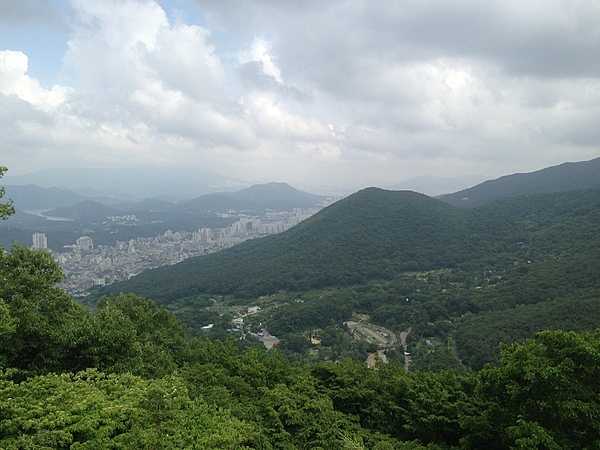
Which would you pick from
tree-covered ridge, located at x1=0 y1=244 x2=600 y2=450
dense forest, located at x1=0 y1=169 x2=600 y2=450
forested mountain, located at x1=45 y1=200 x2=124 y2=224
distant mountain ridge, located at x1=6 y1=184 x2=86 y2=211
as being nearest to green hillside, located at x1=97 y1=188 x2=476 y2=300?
dense forest, located at x1=0 y1=169 x2=600 y2=450

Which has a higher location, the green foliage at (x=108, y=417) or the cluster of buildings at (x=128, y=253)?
the green foliage at (x=108, y=417)

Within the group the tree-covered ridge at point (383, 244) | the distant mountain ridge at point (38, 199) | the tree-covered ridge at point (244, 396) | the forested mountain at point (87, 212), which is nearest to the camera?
the tree-covered ridge at point (244, 396)

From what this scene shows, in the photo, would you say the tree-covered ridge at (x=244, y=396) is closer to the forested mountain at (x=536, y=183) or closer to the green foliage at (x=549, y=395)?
the green foliage at (x=549, y=395)

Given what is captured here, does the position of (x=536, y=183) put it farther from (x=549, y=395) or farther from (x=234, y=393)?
(x=234, y=393)

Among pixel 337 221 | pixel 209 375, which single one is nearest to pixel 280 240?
pixel 337 221

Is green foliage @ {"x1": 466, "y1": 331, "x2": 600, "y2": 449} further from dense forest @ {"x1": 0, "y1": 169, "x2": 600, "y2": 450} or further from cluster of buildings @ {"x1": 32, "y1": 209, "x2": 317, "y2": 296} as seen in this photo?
cluster of buildings @ {"x1": 32, "y1": 209, "x2": 317, "y2": 296}

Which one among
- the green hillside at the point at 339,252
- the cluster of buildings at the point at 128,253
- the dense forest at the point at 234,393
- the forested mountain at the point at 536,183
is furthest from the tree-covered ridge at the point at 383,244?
the dense forest at the point at 234,393

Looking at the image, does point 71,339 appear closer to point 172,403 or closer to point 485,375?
point 172,403
